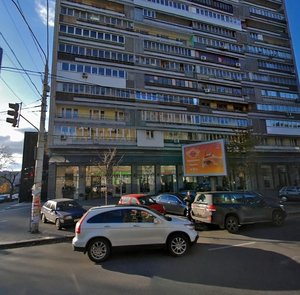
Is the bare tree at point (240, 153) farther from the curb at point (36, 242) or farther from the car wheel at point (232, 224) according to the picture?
the curb at point (36, 242)

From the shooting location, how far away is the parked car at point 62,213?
1273 centimetres

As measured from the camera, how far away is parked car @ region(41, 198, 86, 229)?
12.7 m

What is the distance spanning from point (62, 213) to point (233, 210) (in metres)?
8.57

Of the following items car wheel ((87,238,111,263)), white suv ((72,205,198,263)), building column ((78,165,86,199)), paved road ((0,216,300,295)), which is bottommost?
paved road ((0,216,300,295))

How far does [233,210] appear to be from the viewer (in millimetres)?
10836

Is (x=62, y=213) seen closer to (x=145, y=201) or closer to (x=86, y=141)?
(x=145, y=201)

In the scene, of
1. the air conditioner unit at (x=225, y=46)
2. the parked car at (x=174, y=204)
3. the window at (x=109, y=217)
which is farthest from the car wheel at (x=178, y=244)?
the air conditioner unit at (x=225, y=46)

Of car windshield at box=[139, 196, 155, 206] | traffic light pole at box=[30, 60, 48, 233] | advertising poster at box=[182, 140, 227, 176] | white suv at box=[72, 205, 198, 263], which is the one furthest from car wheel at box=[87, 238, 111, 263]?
advertising poster at box=[182, 140, 227, 176]

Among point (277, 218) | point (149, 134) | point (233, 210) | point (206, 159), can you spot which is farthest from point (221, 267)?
point (149, 134)

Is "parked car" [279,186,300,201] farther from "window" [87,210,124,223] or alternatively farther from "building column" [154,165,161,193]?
"window" [87,210,124,223]

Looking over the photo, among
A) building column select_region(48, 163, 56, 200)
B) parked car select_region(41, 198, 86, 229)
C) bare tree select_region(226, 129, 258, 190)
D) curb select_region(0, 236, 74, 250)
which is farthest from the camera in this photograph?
bare tree select_region(226, 129, 258, 190)

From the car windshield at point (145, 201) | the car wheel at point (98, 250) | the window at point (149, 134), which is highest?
the window at point (149, 134)

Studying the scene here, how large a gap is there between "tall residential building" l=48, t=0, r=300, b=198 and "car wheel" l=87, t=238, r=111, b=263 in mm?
17906

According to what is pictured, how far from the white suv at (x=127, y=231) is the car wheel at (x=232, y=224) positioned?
3729mm
